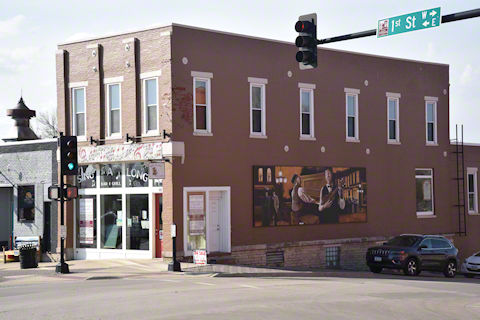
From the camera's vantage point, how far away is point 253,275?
2316 cm

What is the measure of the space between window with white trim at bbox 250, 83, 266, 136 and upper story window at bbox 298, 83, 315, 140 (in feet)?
7.29

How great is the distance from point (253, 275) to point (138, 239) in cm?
553

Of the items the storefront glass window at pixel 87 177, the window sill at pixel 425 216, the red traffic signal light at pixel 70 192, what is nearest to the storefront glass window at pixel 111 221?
the storefront glass window at pixel 87 177

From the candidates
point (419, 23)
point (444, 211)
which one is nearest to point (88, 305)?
point (419, 23)

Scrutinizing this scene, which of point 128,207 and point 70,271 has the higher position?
point 128,207

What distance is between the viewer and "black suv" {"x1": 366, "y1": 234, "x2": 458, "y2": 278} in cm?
2580

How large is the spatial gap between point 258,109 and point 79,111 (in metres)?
7.29

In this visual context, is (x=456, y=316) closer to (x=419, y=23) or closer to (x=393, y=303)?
(x=393, y=303)

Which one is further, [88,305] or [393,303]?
[393,303]

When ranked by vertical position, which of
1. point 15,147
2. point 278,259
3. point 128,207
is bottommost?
point 278,259

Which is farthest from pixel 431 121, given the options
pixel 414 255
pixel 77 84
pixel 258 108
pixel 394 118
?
pixel 77 84

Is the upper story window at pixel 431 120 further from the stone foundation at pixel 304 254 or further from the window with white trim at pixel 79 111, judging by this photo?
the window with white trim at pixel 79 111

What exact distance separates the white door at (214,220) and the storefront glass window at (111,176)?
11.9 feet

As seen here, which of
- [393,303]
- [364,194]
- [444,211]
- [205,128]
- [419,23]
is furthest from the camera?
[444,211]
